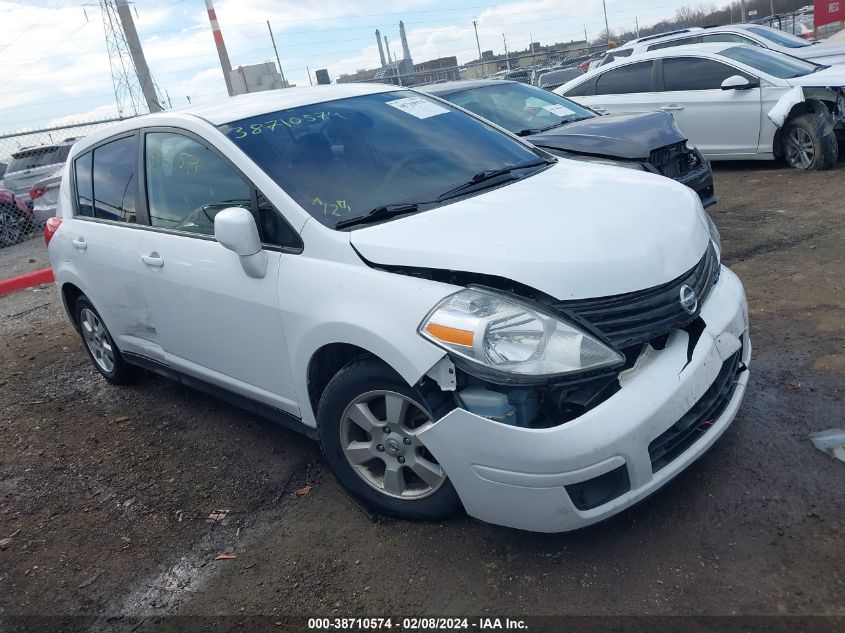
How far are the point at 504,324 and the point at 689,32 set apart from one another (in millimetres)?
12137

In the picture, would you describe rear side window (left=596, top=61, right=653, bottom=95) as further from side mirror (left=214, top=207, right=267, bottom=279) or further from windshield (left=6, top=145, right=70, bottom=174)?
windshield (left=6, top=145, right=70, bottom=174)

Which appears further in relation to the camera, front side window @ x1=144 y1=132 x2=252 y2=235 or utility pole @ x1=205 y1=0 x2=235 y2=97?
utility pole @ x1=205 y1=0 x2=235 y2=97

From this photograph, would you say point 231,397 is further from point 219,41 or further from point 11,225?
point 219,41

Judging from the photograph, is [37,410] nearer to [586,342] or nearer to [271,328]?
[271,328]

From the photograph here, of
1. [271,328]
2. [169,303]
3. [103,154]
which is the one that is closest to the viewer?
[271,328]

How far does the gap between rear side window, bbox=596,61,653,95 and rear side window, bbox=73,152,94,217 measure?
273 inches

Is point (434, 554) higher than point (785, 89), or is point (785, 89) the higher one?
point (785, 89)

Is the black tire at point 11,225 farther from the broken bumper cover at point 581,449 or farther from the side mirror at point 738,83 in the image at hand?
the broken bumper cover at point 581,449

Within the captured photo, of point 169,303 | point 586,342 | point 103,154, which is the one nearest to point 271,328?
point 169,303

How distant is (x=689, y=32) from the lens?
41.3 ft

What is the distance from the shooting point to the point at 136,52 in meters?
15.7

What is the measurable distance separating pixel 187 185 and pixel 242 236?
0.88 meters

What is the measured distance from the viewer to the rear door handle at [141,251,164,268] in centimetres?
380

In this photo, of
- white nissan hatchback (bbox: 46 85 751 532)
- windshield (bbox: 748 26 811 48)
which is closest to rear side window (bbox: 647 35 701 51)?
windshield (bbox: 748 26 811 48)
